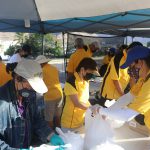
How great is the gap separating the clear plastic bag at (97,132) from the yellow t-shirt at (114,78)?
189 centimetres

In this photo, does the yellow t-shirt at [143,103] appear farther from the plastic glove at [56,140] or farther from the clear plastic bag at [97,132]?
the plastic glove at [56,140]

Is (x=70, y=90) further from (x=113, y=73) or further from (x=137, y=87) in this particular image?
(x=113, y=73)

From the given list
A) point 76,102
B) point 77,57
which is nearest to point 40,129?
point 76,102

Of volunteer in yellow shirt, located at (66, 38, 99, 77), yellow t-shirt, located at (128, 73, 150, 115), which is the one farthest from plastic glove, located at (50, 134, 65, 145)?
volunteer in yellow shirt, located at (66, 38, 99, 77)

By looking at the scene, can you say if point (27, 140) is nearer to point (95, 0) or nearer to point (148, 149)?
point (148, 149)

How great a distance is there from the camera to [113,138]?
2355 mm

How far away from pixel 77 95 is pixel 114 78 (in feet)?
3.71

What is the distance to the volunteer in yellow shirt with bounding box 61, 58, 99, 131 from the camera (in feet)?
10.7

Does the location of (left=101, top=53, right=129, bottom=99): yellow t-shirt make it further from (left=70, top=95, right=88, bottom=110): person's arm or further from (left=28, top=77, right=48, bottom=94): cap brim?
(left=28, top=77, right=48, bottom=94): cap brim

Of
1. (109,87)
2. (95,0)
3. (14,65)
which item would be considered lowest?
(109,87)

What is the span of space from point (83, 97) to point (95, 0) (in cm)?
102

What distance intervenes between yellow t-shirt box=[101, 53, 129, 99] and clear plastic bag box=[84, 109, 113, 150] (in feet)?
6.21

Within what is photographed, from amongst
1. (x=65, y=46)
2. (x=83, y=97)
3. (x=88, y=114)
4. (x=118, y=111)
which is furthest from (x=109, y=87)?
(x=65, y=46)

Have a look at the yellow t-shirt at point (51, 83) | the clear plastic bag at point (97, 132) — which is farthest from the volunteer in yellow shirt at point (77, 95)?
the yellow t-shirt at point (51, 83)
